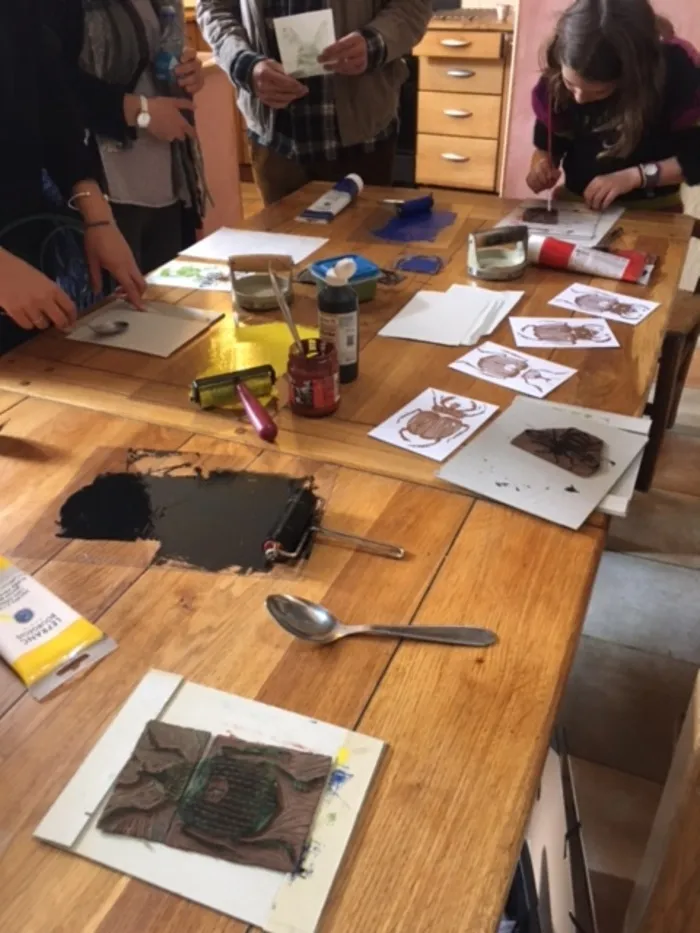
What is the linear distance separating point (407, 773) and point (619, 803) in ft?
3.34

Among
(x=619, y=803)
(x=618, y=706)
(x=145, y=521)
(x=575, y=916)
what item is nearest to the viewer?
(x=145, y=521)

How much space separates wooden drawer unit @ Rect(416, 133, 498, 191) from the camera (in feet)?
14.1

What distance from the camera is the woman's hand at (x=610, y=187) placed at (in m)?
2.01

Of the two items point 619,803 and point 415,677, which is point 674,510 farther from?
point 415,677

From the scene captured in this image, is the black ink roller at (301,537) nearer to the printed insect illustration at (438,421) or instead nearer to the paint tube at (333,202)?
the printed insect illustration at (438,421)

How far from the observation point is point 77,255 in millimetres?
1566

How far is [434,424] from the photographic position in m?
1.21

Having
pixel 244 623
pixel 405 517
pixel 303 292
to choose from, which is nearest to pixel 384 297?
pixel 303 292

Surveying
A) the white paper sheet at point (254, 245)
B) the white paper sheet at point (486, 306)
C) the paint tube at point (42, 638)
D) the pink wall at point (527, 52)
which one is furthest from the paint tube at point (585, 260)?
the pink wall at point (527, 52)

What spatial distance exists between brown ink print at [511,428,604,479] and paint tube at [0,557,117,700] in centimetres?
60

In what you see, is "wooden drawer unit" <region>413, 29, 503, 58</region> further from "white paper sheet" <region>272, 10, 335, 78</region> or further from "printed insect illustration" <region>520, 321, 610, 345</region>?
"printed insect illustration" <region>520, 321, 610, 345</region>

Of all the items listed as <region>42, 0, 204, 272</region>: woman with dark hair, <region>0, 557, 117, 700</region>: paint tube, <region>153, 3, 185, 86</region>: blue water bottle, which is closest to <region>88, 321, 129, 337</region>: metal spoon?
<region>42, 0, 204, 272</region>: woman with dark hair

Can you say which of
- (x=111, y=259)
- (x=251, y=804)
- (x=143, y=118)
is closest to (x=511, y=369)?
(x=111, y=259)

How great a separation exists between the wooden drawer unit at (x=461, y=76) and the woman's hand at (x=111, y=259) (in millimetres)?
3139
